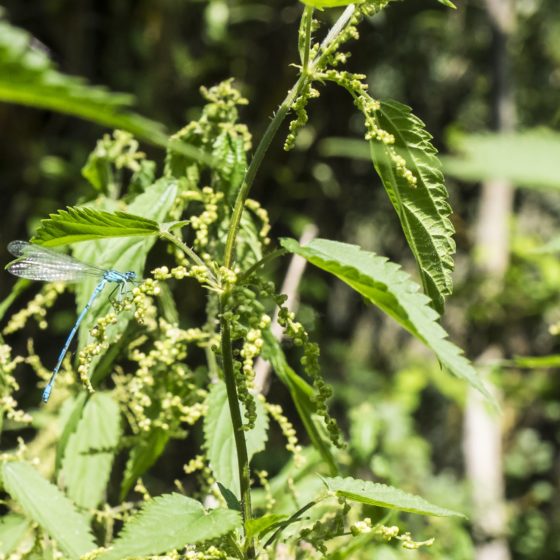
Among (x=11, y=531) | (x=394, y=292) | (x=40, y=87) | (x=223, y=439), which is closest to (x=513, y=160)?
(x=40, y=87)

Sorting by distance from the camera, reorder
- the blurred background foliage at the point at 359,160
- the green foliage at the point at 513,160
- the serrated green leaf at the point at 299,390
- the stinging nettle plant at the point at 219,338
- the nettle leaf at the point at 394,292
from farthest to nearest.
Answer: the blurred background foliage at the point at 359,160, the serrated green leaf at the point at 299,390, the stinging nettle plant at the point at 219,338, the nettle leaf at the point at 394,292, the green foliage at the point at 513,160

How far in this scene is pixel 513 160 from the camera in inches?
9.9

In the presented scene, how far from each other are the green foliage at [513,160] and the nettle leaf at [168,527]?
1.55 feet

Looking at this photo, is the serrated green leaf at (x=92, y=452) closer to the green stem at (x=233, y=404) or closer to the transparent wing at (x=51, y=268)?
the transparent wing at (x=51, y=268)

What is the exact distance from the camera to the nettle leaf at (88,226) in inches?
29.0

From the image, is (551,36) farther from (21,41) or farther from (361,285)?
(21,41)

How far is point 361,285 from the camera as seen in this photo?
0.64 m

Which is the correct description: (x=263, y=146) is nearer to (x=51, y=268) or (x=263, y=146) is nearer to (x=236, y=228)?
(x=236, y=228)

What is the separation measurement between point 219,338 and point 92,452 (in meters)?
0.24

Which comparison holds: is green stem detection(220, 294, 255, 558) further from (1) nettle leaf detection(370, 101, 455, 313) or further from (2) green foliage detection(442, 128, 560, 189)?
(2) green foliage detection(442, 128, 560, 189)

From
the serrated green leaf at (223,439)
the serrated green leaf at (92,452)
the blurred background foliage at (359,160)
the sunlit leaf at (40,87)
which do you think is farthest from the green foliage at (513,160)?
the blurred background foliage at (359,160)

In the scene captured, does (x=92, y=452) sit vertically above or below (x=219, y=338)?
below

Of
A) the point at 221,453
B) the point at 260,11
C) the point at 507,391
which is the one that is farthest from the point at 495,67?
the point at 221,453

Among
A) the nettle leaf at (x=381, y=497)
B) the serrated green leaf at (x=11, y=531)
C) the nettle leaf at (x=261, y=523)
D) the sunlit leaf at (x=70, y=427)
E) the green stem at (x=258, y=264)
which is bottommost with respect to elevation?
the serrated green leaf at (x=11, y=531)
